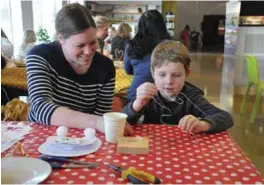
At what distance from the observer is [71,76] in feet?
4.65

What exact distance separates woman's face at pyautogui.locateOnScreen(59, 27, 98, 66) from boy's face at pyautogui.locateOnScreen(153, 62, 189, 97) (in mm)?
333

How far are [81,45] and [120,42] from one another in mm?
3137

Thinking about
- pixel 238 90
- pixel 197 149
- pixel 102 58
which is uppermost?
pixel 102 58

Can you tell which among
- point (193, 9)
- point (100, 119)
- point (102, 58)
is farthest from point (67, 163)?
point (193, 9)

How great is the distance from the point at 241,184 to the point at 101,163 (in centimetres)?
38

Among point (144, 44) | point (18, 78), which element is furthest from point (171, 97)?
point (18, 78)

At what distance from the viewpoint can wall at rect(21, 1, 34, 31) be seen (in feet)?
16.0

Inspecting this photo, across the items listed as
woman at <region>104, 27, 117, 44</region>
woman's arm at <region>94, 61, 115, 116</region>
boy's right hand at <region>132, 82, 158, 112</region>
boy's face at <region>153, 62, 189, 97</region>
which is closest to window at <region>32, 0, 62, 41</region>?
woman at <region>104, 27, 117, 44</region>

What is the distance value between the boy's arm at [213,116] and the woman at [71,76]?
1.42 ft

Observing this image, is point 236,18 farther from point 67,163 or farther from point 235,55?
point 67,163

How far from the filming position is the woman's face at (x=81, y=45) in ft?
4.24

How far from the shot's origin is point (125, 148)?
0.92 meters

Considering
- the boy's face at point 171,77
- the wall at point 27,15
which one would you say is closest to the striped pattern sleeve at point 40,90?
the boy's face at point 171,77

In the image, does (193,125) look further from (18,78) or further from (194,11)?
(194,11)
